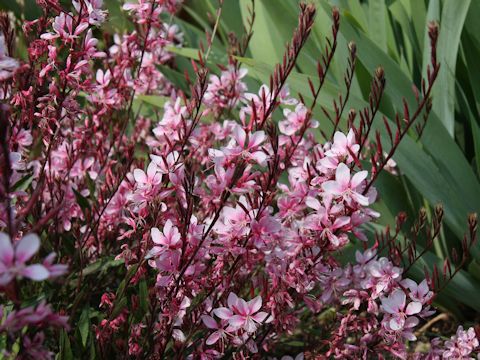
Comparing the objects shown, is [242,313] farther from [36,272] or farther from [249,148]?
[36,272]

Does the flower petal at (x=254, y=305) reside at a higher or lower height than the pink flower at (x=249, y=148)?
lower

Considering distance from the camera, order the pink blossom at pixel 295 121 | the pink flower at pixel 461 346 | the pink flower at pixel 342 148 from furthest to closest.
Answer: the pink blossom at pixel 295 121, the pink flower at pixel 461 346, the pink flower at pixel 342 148

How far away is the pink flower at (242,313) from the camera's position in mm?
1259

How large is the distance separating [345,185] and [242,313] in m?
0.31

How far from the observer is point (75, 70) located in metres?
1.45

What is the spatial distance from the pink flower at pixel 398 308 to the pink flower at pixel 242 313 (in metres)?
0.28

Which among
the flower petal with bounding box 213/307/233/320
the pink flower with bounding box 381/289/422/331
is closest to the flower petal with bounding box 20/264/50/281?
the flower petal with bounding box 213/307/233/320

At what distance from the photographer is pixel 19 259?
0.72m

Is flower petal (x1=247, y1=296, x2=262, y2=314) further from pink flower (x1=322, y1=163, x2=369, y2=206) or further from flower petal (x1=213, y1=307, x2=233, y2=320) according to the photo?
pink flower (x1=322, y1=163, x2=369, y2=206)

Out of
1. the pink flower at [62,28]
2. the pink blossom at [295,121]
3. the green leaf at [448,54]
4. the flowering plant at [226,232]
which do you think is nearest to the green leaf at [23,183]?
the flowering plant at [226,232]

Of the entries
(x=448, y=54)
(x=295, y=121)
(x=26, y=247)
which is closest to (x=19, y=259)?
(x=26, y=247)

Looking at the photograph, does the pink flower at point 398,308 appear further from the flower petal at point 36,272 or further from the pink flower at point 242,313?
the flower petal at point 36,272

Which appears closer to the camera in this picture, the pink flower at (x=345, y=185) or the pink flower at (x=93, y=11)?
the pink flower at (x=345, y=185)

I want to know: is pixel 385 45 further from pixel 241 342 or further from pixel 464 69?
pixel 241 342
